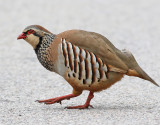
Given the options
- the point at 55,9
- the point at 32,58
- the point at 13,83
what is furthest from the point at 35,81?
the point at 55,9

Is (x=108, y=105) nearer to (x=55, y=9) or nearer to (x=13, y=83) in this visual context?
(x=13, y=83)

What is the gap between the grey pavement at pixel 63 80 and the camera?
6.61m

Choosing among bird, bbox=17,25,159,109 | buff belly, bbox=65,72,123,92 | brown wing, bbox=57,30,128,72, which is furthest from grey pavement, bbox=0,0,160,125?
brown wing, bbox=57,30,128,72

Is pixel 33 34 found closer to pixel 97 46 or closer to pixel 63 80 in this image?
pixel 97 46

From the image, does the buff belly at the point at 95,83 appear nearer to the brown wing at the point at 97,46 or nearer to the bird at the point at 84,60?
the bird at the point at 84,60

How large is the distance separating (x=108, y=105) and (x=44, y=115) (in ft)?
Answer: 3.88

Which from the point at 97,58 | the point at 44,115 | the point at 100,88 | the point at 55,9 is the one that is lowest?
the point at 44,115

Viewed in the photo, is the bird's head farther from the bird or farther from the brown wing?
the brown wing

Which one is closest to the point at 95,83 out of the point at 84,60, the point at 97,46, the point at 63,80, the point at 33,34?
the point at 84,60

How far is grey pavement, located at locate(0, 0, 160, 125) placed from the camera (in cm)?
661

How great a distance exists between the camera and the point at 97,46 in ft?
22.7

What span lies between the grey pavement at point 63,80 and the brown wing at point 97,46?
0.69m

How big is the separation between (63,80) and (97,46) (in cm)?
258

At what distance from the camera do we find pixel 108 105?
7.37m
